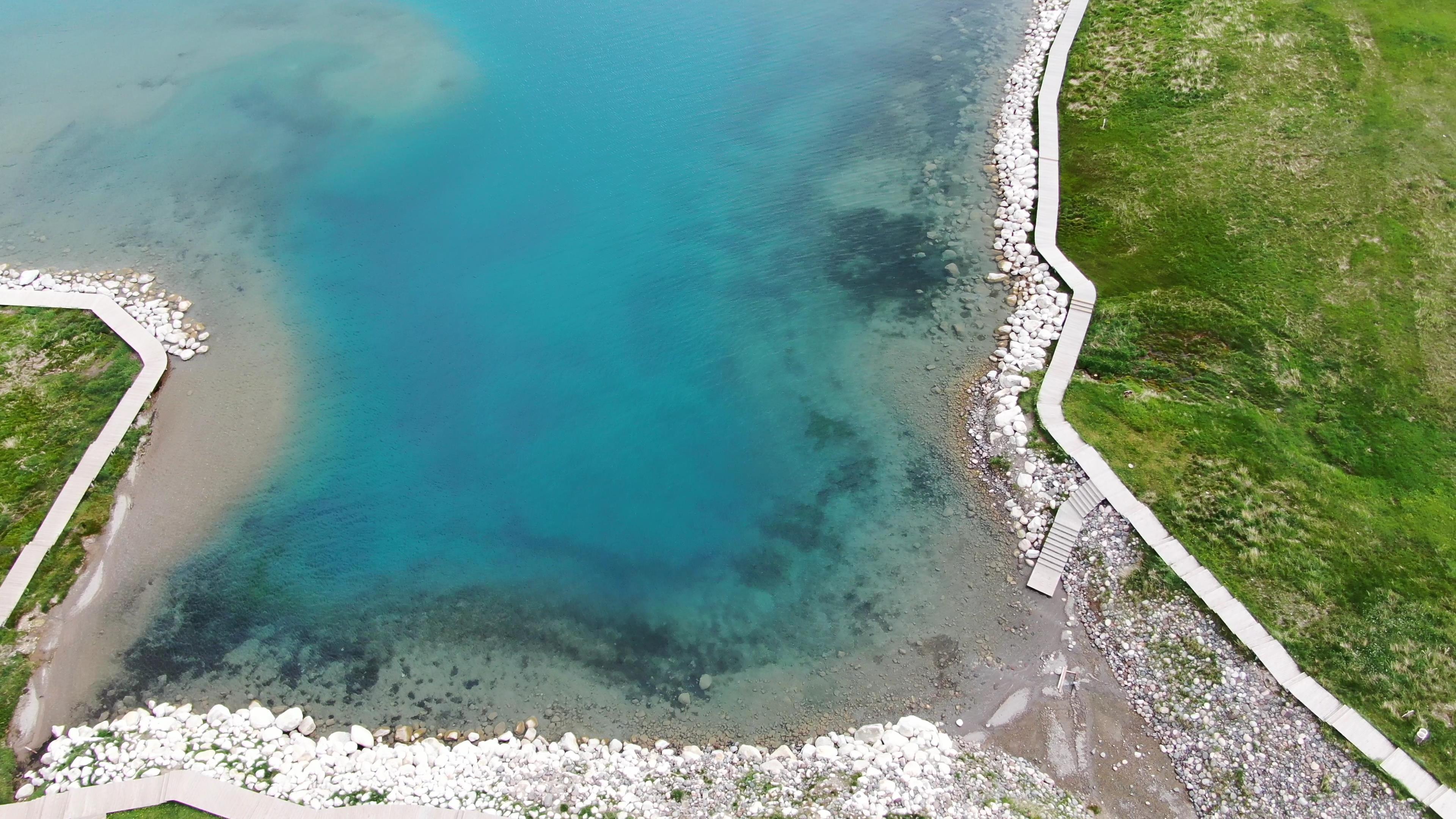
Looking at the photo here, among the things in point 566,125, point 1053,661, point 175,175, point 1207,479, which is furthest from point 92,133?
point 1207,479

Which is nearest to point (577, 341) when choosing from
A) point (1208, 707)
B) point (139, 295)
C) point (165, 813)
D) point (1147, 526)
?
point (139, 295)

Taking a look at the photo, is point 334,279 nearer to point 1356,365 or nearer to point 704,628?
point 704,628

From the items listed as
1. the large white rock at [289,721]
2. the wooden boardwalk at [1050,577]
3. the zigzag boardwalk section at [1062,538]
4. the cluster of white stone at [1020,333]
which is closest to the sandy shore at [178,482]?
the wooden boardwalk at [1050,577]

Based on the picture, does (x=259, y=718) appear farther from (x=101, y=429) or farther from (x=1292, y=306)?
(x=1292, y=306)

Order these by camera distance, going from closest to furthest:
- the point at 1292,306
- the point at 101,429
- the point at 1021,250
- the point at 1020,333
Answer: the point at 101,429 → the point at 1292,306 → the point at 1020,333 → the point at 1021,250

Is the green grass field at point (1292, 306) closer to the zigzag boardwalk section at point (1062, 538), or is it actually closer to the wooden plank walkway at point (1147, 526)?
the wooden plank walkway at point (1147, 526)

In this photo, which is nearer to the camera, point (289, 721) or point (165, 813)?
point (165, 813)
